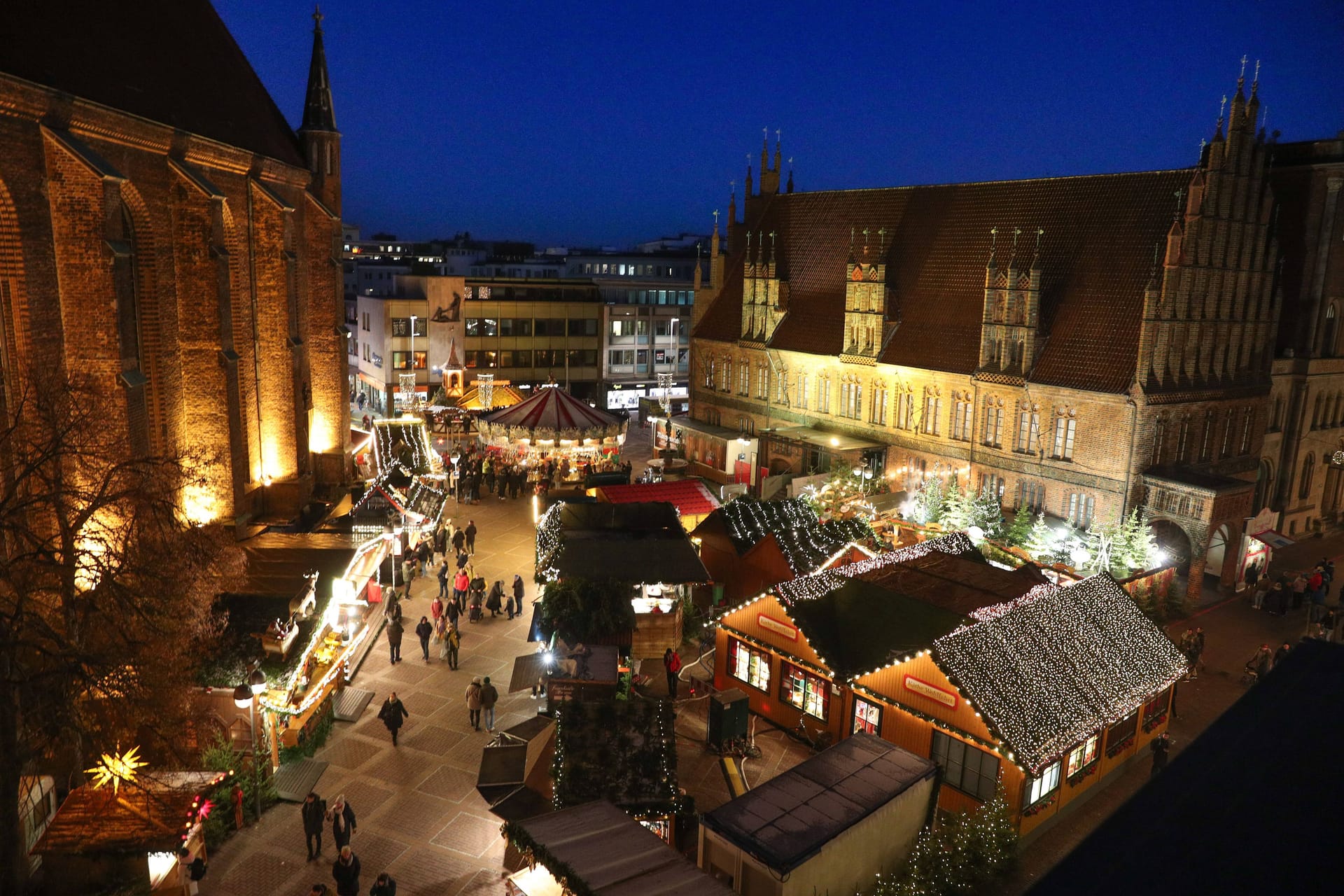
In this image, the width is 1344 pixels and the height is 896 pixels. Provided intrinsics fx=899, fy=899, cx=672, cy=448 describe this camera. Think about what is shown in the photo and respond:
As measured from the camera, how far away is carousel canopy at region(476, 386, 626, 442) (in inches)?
1334

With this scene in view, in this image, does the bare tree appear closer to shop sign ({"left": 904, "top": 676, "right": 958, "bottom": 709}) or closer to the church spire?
shop sign ({"left": 904, "top": 676, "right": 958, "bottom": 709})

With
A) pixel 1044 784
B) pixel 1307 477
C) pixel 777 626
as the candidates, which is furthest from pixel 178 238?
pixel 1307 477

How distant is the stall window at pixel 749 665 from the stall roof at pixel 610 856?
26.1 ft

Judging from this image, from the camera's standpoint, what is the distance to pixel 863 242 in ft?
132

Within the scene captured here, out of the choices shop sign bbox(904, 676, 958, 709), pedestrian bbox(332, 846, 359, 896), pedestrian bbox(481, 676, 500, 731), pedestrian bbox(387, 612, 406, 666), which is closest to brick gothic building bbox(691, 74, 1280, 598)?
shop sign bbox(904, 676, 958, 709)

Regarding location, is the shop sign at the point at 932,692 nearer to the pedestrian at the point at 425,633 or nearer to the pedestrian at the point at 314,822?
the pedestrian at the point at 314,822

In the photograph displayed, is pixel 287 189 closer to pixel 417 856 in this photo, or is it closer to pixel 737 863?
pixel 417 856

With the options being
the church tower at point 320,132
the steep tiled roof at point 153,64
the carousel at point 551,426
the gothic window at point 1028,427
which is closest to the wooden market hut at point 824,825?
the steep tiled roof at point 153,64

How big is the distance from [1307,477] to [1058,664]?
26.4 m

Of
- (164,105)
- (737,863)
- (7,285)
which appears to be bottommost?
(737,863)

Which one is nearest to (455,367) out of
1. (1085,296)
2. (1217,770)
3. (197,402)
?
(197,402)

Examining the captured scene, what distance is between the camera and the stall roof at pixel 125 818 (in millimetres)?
11898

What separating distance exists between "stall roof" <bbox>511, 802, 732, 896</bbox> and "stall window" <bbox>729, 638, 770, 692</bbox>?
7958 millimetres

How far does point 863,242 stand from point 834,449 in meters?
10.6
